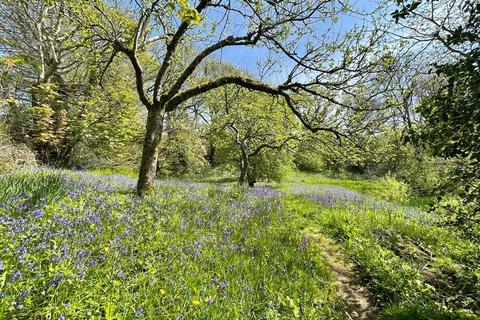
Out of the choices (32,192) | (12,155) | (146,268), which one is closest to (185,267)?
(146,268)

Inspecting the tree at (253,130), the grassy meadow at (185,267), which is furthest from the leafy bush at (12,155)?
the tree at (253,130)

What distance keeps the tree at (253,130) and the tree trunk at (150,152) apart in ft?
6.24

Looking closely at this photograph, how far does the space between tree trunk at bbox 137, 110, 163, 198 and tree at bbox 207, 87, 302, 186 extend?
6.24ft

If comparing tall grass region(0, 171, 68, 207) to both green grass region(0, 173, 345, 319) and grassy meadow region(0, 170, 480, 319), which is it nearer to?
grassy meadow region(0, 170, 480, 319)

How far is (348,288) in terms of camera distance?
4.44 m

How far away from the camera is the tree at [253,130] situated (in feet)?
40.7

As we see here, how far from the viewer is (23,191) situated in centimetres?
430

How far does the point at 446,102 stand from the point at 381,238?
4920 millimetres

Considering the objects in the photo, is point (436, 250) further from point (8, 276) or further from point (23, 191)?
point (23, 191)

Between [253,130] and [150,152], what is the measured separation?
9.00 m

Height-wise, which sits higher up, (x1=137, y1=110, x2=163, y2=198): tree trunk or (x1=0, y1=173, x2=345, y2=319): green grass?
(x1=137, y1=110, x2=163, y2=198): tree trunk

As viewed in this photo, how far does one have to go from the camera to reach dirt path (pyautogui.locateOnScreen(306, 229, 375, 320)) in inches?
152

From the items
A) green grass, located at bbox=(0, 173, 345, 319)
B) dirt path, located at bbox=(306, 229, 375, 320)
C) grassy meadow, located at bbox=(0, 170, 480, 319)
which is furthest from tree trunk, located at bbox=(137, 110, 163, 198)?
dirt path, located at bbox=(306, 229, 375, 320)

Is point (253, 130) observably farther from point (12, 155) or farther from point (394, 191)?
point (12, 155)
